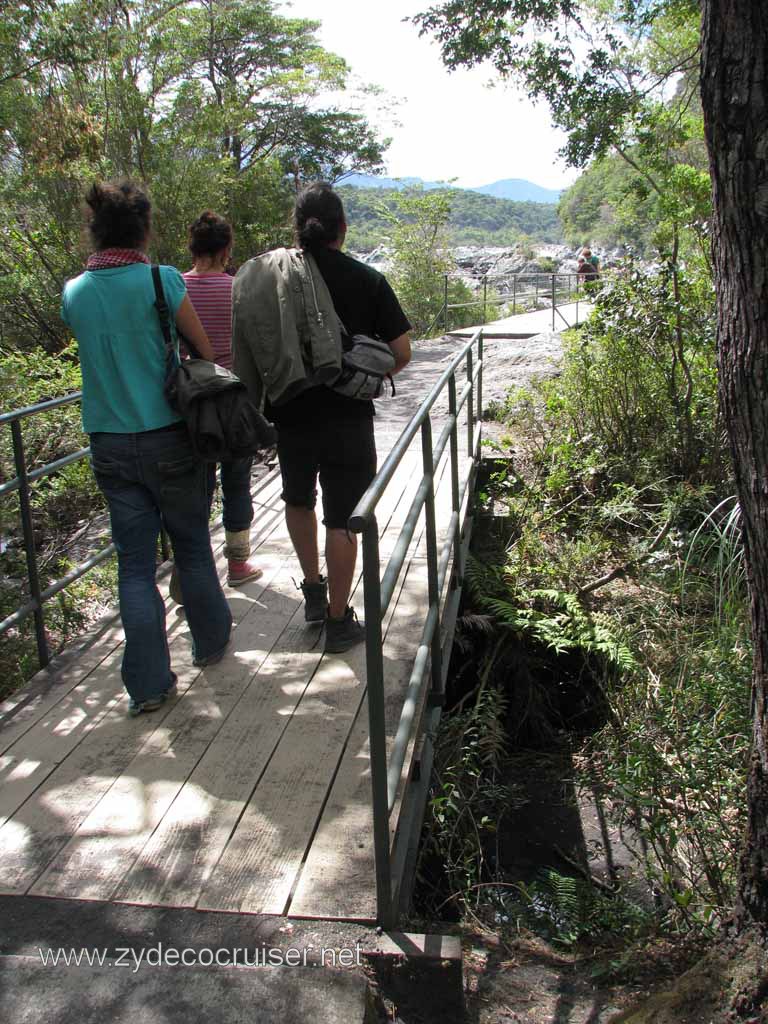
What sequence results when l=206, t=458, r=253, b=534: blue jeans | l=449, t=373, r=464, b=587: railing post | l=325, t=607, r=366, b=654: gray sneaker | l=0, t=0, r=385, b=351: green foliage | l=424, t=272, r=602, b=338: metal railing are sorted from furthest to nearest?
l=424, t=272, r=602, b=338: metal railing, l=0, t=0, r=385, b=351: green foliage, l=449, t=373, r=464, b=587: railing post, l=206, t=458, r=253, b=534: blue jeans, l=325, t=607, r=366, b=654: gray sneaker

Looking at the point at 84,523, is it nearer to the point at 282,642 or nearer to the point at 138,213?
the point at 282,642

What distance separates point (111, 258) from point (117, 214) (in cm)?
14

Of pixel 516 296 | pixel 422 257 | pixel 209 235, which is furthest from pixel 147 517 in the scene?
pixel 516 296

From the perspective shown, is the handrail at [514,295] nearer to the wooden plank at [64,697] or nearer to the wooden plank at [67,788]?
the wooden plank at [64,697]

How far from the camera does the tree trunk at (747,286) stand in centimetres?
201

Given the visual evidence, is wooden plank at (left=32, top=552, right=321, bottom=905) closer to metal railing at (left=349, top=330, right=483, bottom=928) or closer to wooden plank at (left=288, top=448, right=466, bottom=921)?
wooden plank at (left=288, top=448, right=466, bottom=921)

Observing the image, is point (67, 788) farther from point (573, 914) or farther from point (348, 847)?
point (573, 914)

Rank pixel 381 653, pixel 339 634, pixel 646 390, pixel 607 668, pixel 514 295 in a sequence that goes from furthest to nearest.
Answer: pixel 514 295
pixel 646 390
pixel 607 668
pixel 339 634
pixel 381 653

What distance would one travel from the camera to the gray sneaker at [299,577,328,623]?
377cm

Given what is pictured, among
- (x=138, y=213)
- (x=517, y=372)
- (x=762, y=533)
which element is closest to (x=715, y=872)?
(x=762, y=533)

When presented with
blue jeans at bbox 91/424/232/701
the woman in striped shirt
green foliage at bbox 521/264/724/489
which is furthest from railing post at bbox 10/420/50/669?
green foliage at bbox 521/264/724/489

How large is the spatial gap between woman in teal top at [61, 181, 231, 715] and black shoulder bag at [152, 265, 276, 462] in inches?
1.2

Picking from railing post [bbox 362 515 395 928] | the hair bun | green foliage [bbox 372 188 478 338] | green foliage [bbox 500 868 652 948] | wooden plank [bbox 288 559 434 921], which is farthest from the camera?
green foliage [bbox 372 188 478 338]

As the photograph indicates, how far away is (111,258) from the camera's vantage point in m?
2.91
